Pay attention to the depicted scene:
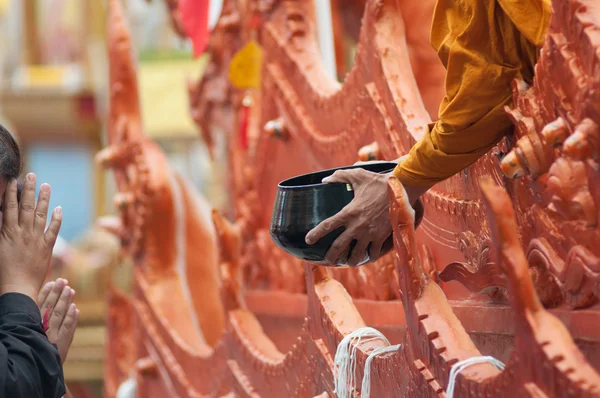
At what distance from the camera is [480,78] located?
1455 mm

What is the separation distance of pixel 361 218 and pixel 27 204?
0.55 meters

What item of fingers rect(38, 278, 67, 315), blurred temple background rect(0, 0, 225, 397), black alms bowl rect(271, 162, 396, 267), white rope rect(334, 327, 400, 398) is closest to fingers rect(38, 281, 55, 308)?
fingers rect(38, 278, 67, 315)

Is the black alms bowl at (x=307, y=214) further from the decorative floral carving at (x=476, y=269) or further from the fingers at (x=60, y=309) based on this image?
the fingers at (x=60, y=309)

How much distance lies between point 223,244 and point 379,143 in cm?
53

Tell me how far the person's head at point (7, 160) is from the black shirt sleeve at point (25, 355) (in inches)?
7.4

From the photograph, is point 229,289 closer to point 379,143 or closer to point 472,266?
point 379,143

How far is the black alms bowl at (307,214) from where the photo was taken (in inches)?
60.9

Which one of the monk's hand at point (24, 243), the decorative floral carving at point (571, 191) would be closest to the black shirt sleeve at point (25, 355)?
the monk's hand at point (24, 243)

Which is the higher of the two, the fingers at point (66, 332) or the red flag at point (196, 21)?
the red flag at point (196, 21)

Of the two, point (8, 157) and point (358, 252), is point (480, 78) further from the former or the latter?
point (8, 157)

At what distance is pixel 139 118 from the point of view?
427 cm

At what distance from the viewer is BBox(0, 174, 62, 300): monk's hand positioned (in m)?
1.50

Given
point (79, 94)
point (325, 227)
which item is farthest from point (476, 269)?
point (79, 94)

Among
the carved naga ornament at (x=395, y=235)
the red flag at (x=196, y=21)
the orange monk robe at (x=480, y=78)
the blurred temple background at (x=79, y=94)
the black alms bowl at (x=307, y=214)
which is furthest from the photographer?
the blurred temple background at (x=79, y=94)
